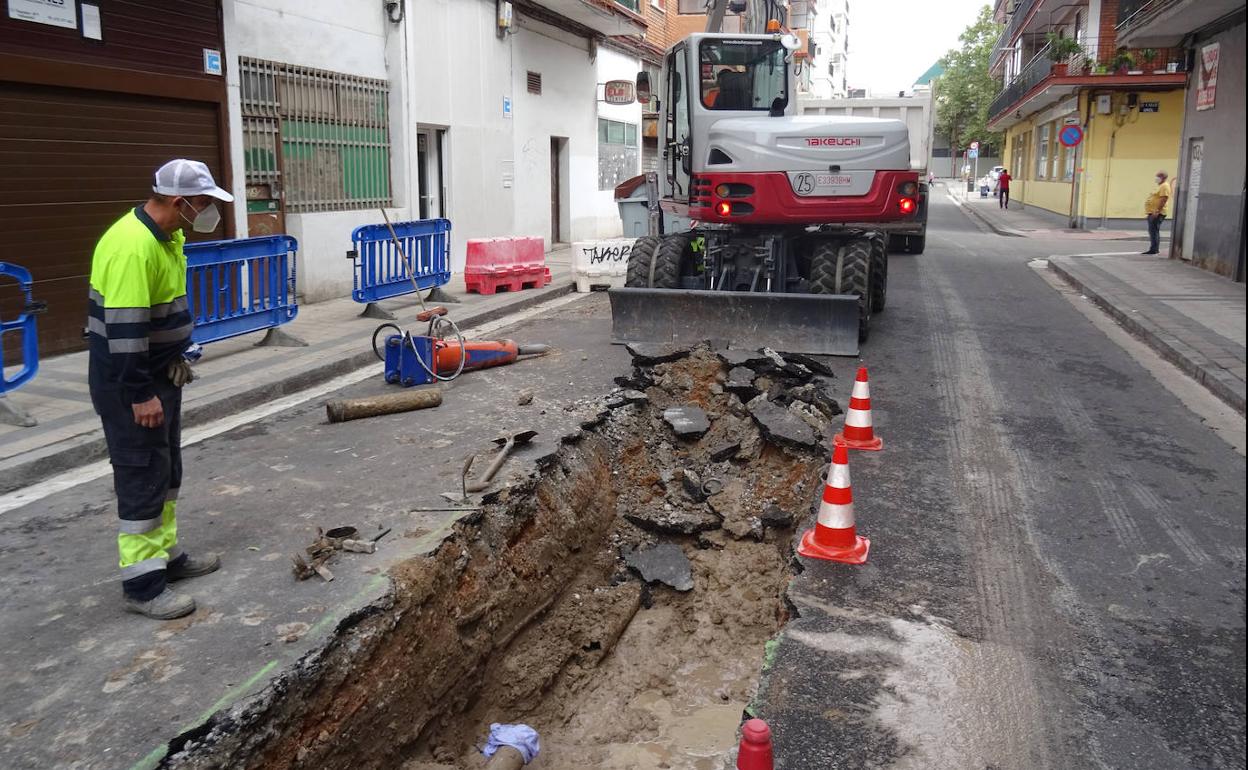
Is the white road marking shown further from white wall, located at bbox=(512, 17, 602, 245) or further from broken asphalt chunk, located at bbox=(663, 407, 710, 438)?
white wall, located at bbox=(512, 17, 602, 245)

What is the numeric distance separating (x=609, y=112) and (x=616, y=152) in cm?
123

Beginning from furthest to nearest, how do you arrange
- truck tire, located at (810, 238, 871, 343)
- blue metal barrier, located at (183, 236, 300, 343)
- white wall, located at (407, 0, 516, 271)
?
white wall, located at (407, 0, 516, 271), truck tire, located at (810, 238, 871, 343), blue metal barrier, located at (183, 236, 300, 343)

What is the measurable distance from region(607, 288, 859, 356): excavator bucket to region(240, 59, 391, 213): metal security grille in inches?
204

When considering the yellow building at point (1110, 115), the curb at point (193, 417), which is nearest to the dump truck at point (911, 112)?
the yellow building at point (1110, 115)

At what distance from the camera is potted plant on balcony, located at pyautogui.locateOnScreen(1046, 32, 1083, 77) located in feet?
92.4

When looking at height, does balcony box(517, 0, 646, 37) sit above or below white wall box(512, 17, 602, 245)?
above

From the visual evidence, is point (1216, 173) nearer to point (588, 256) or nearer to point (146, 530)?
point (588, 256)

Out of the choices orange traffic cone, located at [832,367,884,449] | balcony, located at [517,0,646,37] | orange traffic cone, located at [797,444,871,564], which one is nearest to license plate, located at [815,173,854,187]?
orange traffic cone, located at [832,367,884,449]

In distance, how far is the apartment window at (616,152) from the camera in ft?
76.6

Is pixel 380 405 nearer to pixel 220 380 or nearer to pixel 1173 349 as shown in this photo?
pixel 220 380

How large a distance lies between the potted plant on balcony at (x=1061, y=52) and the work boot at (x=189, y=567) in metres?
29.9

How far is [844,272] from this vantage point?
923 centimetres

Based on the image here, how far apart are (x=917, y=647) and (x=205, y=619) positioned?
2.79 metres

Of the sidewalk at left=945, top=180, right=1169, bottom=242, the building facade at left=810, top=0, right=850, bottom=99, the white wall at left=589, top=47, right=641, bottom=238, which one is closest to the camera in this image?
the white wall at left=589, top=47, right=641, bottom=238
